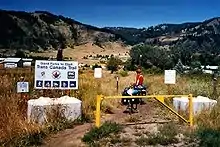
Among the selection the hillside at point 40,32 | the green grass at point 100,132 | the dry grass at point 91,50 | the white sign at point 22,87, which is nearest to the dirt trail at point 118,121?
the green grass at point 100,132

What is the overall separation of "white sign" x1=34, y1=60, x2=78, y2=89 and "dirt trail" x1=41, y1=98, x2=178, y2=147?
1.66 metres

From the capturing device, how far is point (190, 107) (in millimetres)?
12422

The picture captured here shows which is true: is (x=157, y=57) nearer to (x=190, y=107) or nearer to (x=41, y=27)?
(x=190, y=107)

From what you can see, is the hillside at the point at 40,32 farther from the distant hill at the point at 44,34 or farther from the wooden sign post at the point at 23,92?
the wooden sign post at the point at 23,92

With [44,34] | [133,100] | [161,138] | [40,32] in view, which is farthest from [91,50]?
[161,138]

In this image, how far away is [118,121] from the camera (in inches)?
538

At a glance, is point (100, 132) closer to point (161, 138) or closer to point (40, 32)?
point (161, 138)

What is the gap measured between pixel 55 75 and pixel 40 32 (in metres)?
143

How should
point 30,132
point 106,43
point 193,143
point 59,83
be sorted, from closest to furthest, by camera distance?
point 193,143 → point 30,132 → point 59,83 → point 106,43

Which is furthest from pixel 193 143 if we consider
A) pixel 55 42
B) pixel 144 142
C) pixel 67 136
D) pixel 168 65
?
pixel 55 42

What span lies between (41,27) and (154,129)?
489ft

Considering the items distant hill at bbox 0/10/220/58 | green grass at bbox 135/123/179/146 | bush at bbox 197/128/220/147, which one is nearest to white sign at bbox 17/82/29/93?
green grass at bbox 135/123/179/146

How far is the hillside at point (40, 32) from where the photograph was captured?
14025 centimetres

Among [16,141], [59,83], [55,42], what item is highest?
[55,42]
